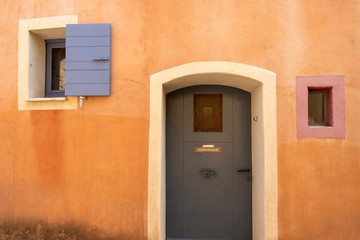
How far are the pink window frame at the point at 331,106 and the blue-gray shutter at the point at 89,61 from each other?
254cm

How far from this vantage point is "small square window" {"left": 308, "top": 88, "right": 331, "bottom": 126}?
3.66 meters

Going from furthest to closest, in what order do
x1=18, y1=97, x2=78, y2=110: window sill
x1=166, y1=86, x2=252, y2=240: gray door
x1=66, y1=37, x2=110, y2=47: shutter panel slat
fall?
x1=166, y1=86, x2=252, y2=240: gray door
x1=18, y1=97, x2=78, y2=110: window sill
x1=66, y1=37, x2=110, y2=47: shutter panel slat

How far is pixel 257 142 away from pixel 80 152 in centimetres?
248

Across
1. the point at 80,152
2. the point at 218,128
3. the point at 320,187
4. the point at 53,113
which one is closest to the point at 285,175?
the point at 320,187

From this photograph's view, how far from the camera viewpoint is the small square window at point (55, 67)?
4297mm

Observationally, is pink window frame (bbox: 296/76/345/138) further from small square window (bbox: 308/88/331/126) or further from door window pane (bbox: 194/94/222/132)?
door window pane (bbox: 194/94/222/132)

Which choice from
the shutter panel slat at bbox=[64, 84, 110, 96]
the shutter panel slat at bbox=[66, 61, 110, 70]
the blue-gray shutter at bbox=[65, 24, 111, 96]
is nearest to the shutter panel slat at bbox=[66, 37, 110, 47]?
the blue-gray shutter at bbox=[65, 24, 111, 96]

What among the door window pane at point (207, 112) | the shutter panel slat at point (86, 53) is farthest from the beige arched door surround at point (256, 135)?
the shutter panel slat at point (86, 53)

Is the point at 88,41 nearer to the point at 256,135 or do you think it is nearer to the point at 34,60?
the point at 34,60

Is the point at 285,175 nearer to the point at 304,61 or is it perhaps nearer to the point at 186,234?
the point at 304,61

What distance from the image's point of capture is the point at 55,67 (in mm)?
4355

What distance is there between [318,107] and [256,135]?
89cm

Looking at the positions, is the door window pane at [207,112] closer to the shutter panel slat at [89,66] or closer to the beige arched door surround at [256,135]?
the beige arched door surround at [256,135]

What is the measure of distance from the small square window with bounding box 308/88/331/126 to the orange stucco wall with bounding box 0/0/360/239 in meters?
0.25
